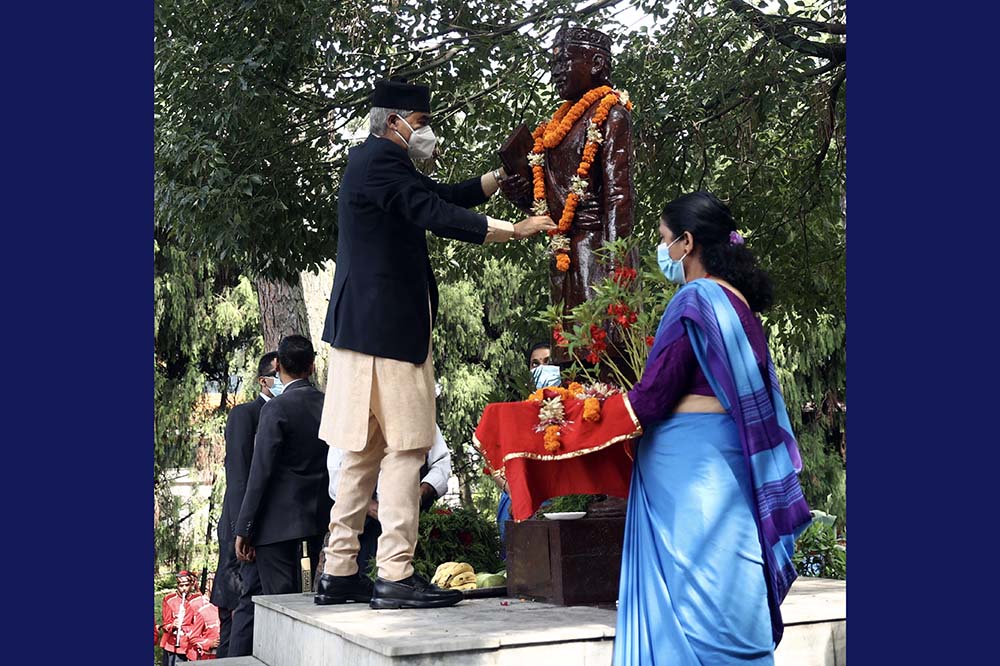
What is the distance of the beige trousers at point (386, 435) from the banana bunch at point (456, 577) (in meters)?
1.06

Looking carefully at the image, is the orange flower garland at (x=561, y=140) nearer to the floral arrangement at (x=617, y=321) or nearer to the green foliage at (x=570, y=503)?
the floral arrangement at (x=617, y=321)

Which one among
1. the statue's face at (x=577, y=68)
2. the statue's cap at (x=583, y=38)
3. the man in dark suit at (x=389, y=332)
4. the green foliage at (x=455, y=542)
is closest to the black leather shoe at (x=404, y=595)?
the man in dark suit at (x=389, y=332)

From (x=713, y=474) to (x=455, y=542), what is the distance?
3529 mm

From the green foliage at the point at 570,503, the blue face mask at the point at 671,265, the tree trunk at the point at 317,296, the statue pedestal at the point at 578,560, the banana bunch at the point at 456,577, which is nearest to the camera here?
the blue face mask at the point at 671,265

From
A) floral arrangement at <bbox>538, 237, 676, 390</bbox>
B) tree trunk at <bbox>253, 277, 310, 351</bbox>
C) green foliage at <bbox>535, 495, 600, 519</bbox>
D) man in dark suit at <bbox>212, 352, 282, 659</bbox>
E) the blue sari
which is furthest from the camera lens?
tree trunk at <bbox>253, 277, 310, 351</bbox>

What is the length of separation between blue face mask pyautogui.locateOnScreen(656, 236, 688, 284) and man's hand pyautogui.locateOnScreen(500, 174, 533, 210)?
1.87m

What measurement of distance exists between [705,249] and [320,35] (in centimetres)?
588

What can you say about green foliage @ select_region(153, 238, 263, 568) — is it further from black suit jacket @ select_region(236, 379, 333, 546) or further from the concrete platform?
the concrete platform

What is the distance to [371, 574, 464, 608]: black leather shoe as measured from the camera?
18.2 ft

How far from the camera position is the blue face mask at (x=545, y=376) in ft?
21.0

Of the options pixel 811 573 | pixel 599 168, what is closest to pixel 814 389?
pixel 811 573

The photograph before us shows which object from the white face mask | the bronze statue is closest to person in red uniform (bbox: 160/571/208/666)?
the bronze statue

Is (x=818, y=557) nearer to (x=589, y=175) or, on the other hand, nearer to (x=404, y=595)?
(x=589, y=175)

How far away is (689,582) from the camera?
14.2ft
